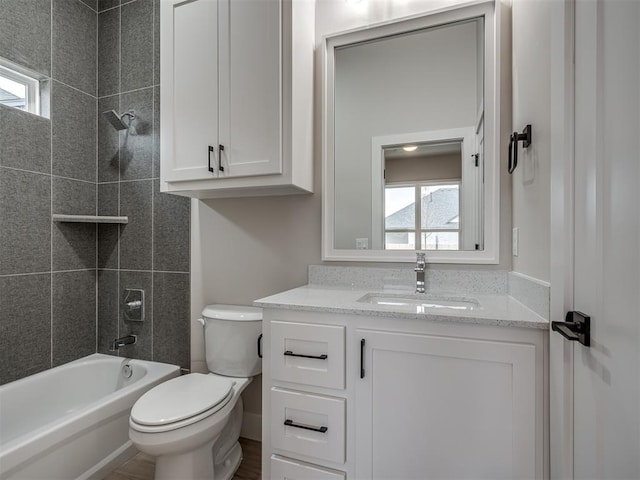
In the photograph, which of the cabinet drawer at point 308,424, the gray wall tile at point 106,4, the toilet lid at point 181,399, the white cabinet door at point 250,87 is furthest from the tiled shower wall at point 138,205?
the cabinet drawer at point 308,424

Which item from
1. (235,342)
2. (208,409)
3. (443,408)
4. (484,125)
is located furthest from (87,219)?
(484,125)

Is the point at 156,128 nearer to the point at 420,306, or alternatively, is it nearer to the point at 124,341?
the point at 124,341

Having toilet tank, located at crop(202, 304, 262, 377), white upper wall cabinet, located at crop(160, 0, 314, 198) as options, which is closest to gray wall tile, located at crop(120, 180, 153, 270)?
white upper wall cabinet, located at crop(160, 0, 314, 198)

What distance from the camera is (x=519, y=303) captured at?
1251 mm

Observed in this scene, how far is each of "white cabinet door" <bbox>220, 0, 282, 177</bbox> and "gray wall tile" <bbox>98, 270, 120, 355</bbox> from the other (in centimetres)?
138

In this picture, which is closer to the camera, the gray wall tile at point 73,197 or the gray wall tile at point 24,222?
Result: the gray wall tile at point 24,222

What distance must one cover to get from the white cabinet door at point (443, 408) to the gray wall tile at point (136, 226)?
172 cm

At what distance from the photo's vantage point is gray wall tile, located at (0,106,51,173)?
177 cm

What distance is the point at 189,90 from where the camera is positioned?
1638 mm

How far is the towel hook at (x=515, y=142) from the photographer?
116cm

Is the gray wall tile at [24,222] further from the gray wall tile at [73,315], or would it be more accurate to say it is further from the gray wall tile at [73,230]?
the gray wall tile at [73,315]

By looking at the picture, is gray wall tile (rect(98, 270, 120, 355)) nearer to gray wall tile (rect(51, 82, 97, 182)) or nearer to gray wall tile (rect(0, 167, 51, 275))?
gray wall tile (rect(0, 167, 51, 275))

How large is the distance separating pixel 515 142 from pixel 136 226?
228cm

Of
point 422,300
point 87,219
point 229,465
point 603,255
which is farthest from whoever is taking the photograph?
point 87,219
